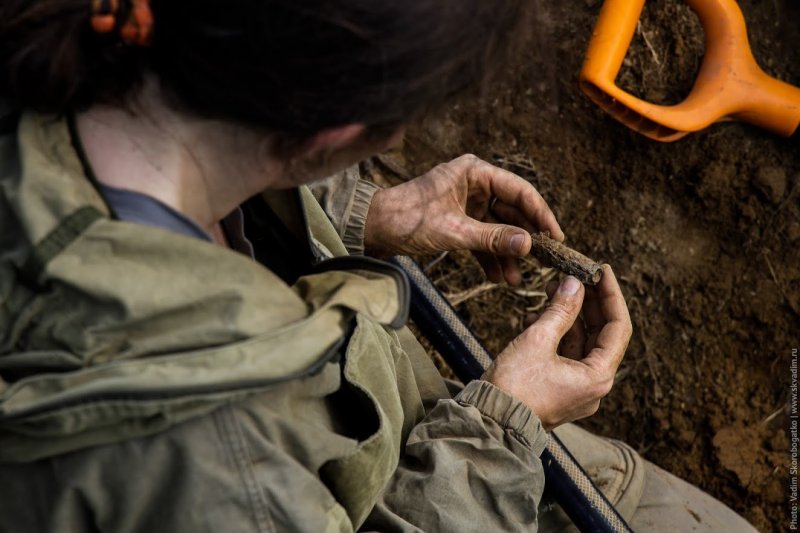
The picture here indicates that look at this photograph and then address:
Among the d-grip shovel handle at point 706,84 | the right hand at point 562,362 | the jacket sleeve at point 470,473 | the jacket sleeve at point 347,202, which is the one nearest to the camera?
the jacket sleeve at point 470,473

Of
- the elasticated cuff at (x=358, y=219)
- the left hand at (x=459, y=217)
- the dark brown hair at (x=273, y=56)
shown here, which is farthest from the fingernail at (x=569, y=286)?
the dark brown hair at (x=273, y=56)

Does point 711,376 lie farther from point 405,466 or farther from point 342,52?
point 342,52

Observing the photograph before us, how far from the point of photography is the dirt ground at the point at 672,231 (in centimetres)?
229

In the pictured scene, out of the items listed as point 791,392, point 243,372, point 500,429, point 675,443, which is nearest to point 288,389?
point 243,372

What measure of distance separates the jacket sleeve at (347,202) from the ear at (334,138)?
0.66 m

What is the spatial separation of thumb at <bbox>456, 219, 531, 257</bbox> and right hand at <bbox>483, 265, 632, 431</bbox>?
108 millimetres

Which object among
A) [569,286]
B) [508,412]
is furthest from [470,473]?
[569,286]

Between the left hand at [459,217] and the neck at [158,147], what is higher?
the neck at [158,147]

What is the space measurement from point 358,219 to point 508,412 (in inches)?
21.6

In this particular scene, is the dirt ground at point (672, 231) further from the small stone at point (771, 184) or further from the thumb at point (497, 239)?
the thumb at point (497, 239)

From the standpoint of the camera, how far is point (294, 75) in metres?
0.83

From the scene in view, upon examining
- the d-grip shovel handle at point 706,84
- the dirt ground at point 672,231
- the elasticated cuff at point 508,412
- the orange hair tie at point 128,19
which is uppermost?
the orange hair tie at point 128,19

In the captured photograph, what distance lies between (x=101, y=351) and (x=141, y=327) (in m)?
0.05

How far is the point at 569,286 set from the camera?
1518 mm
